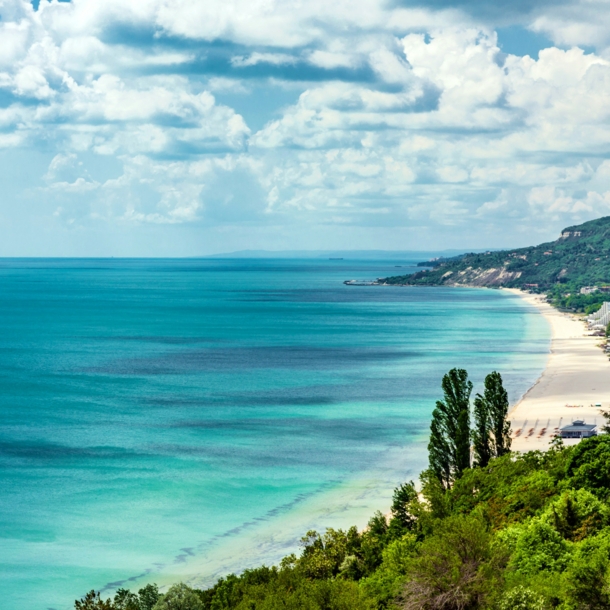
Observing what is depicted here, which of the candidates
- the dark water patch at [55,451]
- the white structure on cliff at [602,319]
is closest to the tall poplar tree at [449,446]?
the dark water patch at [55,451]

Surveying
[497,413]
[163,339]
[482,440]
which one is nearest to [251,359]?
[163,339]

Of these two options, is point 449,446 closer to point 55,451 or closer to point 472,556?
point 472,556

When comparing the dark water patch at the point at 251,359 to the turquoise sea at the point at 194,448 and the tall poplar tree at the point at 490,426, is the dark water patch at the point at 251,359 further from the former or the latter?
the tall poplar tree at the point at 490,426

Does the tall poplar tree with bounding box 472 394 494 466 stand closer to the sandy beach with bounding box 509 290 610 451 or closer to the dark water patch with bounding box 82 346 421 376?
the sandy beach with bounding box 509 290 610 451

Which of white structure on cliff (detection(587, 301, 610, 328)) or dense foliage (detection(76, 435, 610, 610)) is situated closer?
dense foliage (detection(76, 435, 610, 610))

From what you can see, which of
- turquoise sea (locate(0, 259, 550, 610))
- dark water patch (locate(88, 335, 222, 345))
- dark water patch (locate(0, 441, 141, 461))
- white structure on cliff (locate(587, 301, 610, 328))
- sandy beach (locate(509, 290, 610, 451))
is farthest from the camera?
white structure on cliff (locate(587, 301, 610, 328))

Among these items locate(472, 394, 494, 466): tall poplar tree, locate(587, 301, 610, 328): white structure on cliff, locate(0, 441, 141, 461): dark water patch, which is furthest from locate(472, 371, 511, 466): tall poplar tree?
locate(587, 301, 610, 328): white structure on cliff

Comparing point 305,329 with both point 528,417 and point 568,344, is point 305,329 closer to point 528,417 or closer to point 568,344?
point 568,344
